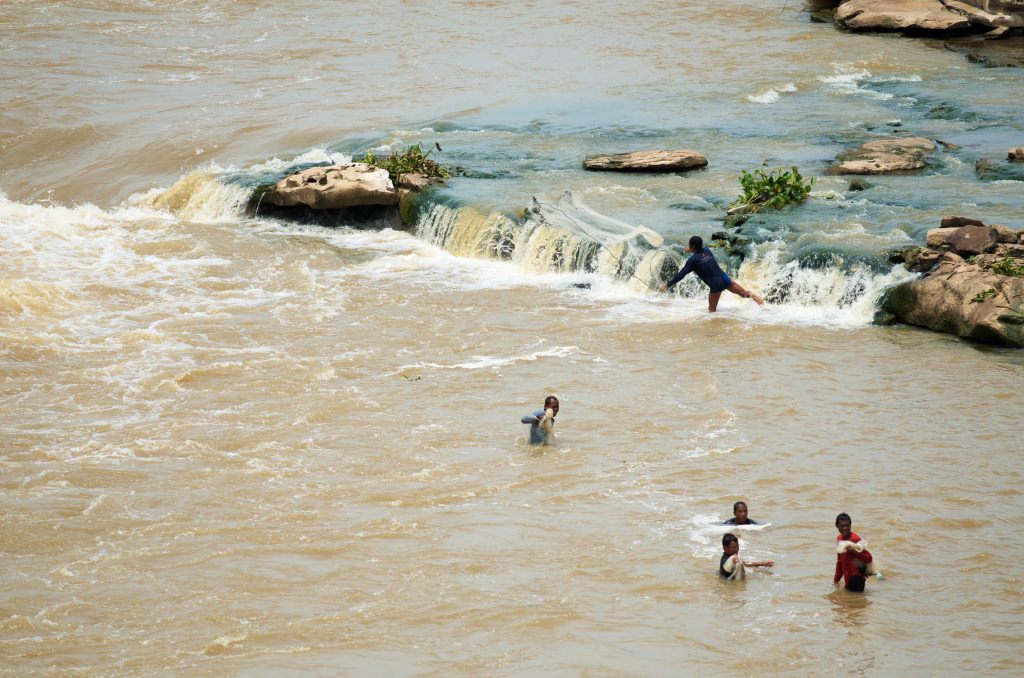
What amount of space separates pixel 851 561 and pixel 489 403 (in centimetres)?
503

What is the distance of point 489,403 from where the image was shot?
12.8m

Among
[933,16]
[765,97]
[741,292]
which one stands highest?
[933,16]

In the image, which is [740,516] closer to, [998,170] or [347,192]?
[347,192]

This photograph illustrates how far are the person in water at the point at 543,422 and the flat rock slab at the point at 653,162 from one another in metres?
10.0

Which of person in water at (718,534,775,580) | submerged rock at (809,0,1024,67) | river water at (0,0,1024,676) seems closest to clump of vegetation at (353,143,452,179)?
river water at (0,0,1024,676)

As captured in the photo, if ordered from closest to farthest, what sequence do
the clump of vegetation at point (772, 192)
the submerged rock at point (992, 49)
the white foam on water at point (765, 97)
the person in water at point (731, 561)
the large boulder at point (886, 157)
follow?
the person in water at point (731, 561), the clump of vegetation at point (772, 192), the large boulder at point (886, 157), the white foam on water at point (765, 97), the submerged rock at point (992, 49)

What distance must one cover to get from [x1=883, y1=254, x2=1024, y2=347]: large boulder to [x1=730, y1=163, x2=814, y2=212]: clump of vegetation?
3356 millimetres

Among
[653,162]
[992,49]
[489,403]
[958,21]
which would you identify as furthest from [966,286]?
[958,21]

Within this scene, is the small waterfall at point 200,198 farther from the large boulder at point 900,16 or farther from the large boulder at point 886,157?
the large boulder at point 900,16

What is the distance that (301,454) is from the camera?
1150cm

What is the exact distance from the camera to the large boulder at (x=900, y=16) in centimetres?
2998

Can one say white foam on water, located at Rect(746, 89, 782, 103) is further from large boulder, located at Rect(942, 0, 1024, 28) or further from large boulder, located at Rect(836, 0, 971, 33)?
large boulder, located at Rect(942, 0, 1024, 28)

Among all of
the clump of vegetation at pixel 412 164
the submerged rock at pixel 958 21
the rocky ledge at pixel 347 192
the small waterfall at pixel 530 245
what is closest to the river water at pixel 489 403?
the small waterfall at pixel 530 245

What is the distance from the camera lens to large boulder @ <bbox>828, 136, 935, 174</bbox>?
19578 millimetres
